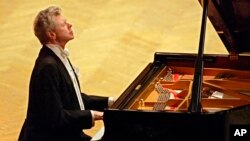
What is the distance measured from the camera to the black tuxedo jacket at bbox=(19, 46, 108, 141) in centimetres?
325

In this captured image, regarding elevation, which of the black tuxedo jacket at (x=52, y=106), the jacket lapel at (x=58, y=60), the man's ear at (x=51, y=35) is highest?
the man's ear at (x=51, y=35)

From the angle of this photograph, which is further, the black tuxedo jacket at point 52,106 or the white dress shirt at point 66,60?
the white dress shirt at point 66,60

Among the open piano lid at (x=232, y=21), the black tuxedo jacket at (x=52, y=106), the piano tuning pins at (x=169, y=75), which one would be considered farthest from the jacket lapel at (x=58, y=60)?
the open piano lid at (x=232, y=21)

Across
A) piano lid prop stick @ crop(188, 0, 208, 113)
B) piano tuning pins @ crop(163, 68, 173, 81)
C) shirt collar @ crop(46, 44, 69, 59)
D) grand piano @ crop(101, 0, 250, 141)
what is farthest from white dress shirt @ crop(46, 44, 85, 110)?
piano lid prop stick @ crop(188, 0, 208, 113)

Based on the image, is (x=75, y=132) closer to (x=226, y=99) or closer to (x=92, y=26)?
(x=226, y=99)

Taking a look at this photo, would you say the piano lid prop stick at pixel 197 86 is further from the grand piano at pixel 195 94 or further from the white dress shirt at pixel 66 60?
the white dress shirt at pixel 66 60

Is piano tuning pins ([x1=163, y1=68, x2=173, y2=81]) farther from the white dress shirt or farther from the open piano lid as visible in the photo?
the white dress shirt

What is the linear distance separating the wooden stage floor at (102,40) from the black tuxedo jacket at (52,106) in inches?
60.4

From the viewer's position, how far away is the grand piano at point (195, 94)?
9.55 feet

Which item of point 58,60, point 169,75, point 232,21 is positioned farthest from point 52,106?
point 232,21

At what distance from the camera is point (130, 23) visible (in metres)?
6.67

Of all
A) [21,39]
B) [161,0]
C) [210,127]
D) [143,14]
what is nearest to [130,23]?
[143,14]

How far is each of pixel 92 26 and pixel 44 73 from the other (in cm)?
344

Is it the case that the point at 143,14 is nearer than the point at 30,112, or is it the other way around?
the point at 30,112
